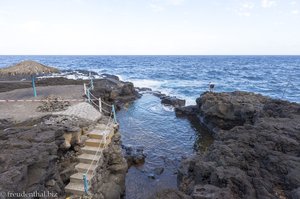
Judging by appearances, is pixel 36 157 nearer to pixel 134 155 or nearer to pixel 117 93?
pixel 134 155

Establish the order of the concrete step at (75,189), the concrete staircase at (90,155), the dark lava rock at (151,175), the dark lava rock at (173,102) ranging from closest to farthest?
the concrete step at (75,189), the concrete staircase at (90,155), the dark lava rock at (151,175), the dark lava rock at (173,102)

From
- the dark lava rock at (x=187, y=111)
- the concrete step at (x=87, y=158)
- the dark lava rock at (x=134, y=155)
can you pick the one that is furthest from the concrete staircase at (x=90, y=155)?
the dark lava rock at (x=187, y=111)

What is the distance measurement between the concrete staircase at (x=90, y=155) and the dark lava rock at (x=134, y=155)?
11.3 feet

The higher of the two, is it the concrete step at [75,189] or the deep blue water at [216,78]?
the concrete step at [75,189]

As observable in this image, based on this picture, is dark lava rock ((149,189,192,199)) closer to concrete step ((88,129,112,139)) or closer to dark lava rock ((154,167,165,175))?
concrete step ((88,129,112,139))

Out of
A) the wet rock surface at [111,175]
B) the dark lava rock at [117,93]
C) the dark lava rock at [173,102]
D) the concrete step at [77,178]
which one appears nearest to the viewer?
the concrete step at [77,178]

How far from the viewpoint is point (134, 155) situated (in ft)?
46.3

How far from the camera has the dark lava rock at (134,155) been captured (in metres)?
13.7

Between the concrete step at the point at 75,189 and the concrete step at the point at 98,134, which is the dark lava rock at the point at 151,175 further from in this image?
the concrete step at the point at 75,189

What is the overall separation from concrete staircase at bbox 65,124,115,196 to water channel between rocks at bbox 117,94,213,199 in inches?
114

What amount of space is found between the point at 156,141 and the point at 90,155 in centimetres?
833

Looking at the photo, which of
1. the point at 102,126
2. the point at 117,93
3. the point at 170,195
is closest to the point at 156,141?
the point at 102,126

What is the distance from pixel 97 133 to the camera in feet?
33.9

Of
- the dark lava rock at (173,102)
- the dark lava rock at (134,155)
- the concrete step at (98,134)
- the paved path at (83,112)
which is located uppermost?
the paved path at (83,112)
